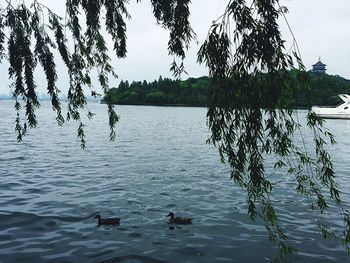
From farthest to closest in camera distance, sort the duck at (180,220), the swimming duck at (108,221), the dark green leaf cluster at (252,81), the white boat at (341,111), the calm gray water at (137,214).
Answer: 1. the white boat at (341,111)
2. the duck at (180,220)
3. the swimming duck at (108,221)
4. the calm gray water at (137,214)
5. the dark green leaf cluster at (252,81)

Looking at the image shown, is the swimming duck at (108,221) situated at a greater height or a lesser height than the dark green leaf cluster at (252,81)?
lesser

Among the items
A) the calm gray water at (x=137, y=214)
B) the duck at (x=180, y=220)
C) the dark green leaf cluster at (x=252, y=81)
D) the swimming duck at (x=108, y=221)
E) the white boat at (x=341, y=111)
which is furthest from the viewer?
the white boat at (x=341, y=111)

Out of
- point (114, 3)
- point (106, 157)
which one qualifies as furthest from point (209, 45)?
point (106, 157)

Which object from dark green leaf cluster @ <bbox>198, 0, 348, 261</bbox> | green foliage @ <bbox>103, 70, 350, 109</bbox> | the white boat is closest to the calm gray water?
green foliage @ <bbox>103, 70, 350, 109</bbox>

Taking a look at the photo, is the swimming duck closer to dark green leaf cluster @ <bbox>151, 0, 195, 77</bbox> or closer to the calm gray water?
the calm gray water

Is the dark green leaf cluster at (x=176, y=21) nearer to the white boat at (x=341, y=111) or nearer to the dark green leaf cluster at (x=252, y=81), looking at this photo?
the dark green leaf cluster at (x=252, y=81)

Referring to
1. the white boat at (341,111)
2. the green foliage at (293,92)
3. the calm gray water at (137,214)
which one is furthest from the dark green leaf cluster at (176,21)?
the white boat at (341,111)

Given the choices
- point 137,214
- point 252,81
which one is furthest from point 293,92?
point 137,214

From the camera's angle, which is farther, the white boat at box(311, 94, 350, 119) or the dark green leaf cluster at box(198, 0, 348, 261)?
the white boat at box(311, 94, 350, 119)

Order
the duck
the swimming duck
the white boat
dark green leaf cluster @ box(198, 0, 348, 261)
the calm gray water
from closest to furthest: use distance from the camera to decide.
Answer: dark green leaf cluster @ box(198, 0, 348, 261)
the calm gray water
the swimming duck
the duck
the white boat

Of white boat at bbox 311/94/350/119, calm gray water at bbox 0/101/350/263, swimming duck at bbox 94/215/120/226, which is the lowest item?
calm gray water at bbox 0/101/350/263

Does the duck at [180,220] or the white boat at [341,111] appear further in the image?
the white boat at [341,111]

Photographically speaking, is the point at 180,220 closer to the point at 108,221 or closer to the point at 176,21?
the point at 108,221

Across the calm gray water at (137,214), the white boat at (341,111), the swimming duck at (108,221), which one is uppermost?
the white boat at (341,111)
